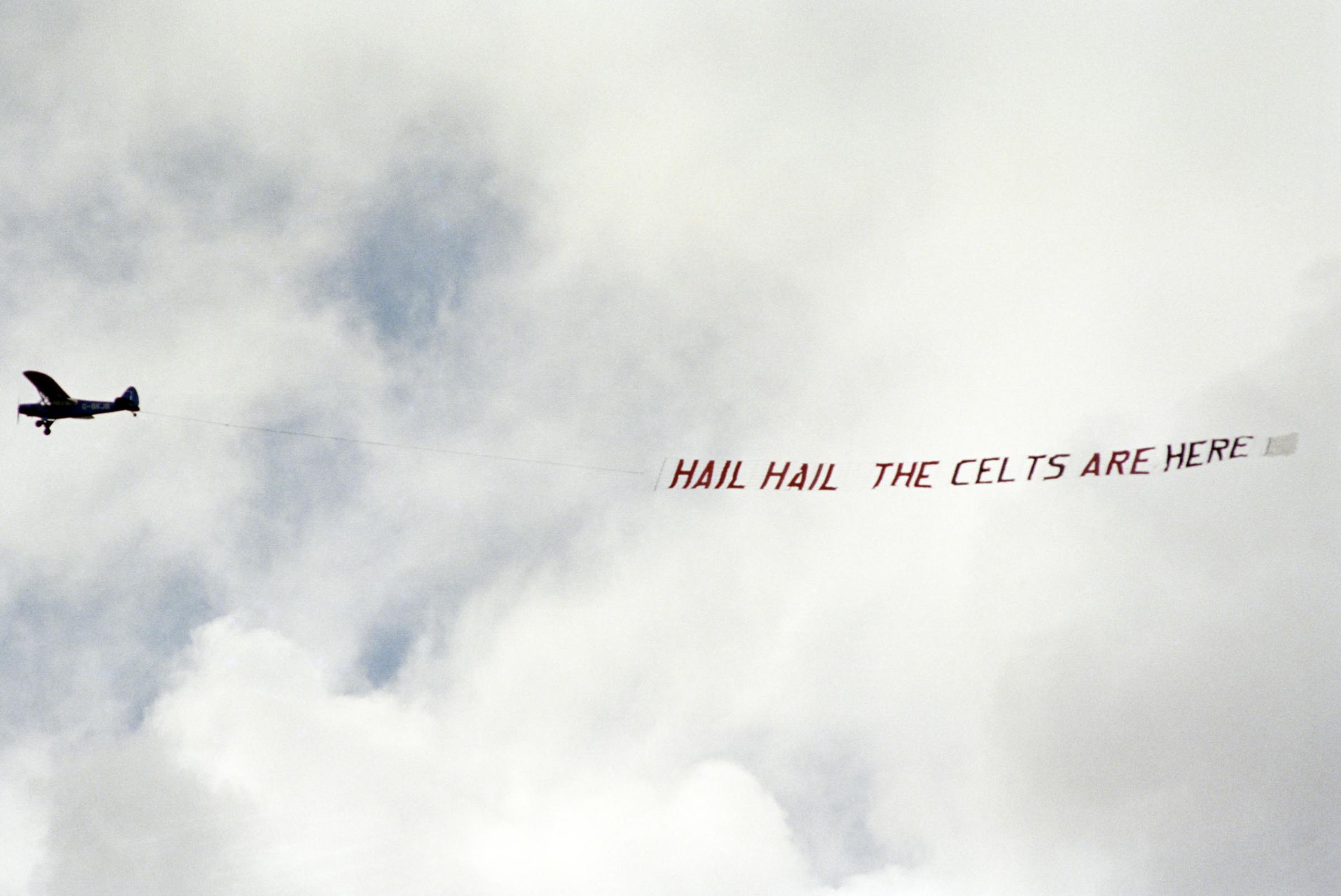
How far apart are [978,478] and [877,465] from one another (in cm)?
673

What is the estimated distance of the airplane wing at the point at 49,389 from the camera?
78.6m

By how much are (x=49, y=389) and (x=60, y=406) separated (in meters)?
2.51

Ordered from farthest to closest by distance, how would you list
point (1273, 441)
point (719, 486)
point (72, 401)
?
point (72, 401)
point (1273, 441)
point (719, 486)

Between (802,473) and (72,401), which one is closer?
(802,473)

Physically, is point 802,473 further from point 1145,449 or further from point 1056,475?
point 1145,449

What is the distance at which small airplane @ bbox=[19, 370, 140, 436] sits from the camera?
79875mm

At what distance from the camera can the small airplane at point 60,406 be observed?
262 feet

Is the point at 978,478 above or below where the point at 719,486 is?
above

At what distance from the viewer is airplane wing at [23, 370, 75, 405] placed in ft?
258

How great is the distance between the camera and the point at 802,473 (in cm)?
6731

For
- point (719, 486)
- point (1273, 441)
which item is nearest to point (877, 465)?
point (719, 486)

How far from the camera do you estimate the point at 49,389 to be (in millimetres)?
80625

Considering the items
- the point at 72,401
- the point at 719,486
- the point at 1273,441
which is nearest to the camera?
the point at 719,486

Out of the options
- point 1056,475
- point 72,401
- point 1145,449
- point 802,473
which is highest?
point 1145,449
